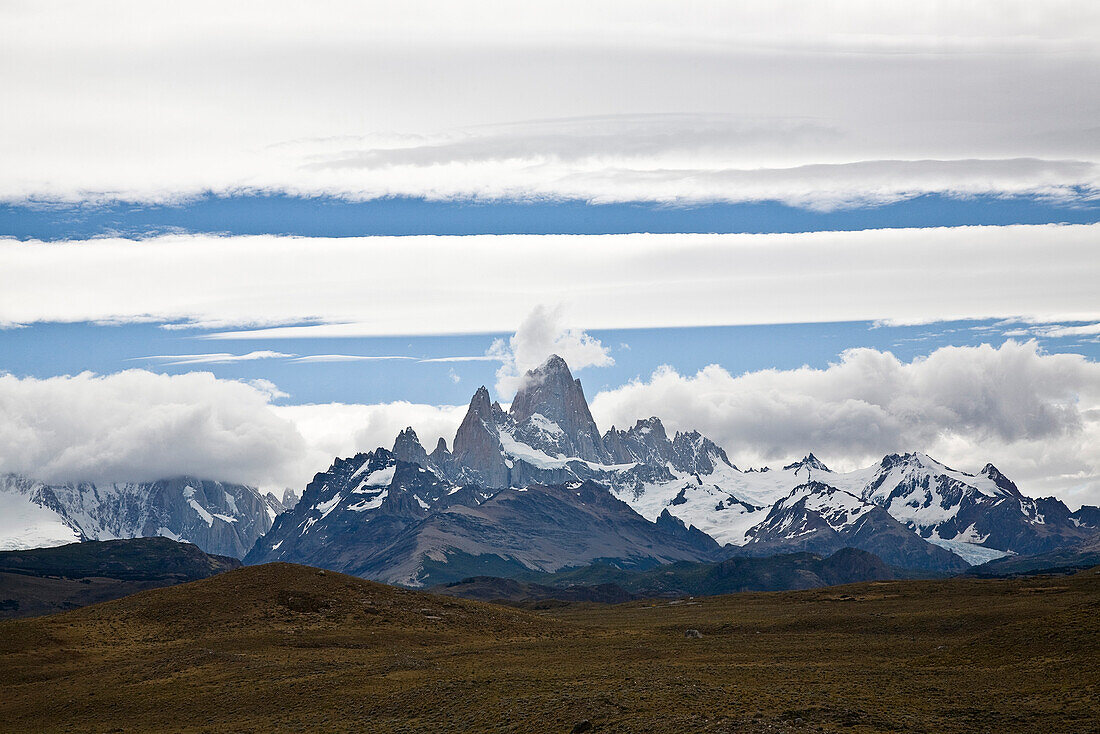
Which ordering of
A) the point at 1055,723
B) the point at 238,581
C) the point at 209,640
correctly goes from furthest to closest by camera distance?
the point at 238,581, the point at 209,640, the point at 1055,723

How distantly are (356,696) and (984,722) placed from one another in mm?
51513

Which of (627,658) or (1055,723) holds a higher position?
(1055,723)

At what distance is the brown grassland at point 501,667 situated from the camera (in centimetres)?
7119

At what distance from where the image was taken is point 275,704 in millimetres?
89938

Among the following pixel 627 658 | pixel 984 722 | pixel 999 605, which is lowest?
pixel 999 605

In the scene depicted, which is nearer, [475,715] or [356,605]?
[475,715]

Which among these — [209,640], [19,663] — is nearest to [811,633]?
[209,640]

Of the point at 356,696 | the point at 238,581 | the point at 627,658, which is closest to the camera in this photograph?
the point at 356,696

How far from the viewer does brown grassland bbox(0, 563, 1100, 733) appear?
2803 inches

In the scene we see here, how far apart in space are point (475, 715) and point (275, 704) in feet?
71.8

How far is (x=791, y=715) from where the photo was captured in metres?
67.0

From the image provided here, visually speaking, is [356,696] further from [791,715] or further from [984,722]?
[984,722]

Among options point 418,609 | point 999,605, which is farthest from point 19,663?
point 999,605

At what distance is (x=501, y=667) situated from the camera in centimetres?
9925
